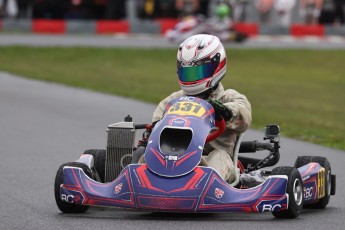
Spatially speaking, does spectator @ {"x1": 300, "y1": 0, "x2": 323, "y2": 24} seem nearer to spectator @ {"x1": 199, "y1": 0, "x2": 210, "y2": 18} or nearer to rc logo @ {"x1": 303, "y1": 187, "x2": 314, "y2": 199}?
spectator @ {"x1": 199, "y1": 0, "x2": 210, "y2": 18}

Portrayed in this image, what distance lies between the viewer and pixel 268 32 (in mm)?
35781

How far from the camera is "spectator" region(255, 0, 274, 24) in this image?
36.1 m

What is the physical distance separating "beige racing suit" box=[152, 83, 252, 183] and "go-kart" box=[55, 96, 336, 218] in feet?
0.35

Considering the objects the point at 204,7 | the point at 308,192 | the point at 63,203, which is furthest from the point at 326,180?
the point at 204,7

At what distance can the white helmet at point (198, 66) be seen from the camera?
7.35 metres

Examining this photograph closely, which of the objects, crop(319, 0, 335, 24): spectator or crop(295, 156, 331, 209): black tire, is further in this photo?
crop(319, 0, 335, 24): spectator

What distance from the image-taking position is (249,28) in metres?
35.8

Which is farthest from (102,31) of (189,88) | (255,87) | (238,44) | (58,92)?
(189,88)

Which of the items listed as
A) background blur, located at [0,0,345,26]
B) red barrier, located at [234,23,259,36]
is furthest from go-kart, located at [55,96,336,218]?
red barrier, located at [234,23,259,36]

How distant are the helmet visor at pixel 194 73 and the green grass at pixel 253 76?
5698 millimetres

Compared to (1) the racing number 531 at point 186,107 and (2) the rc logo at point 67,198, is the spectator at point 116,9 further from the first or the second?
(2) the rc logo at point 67,198

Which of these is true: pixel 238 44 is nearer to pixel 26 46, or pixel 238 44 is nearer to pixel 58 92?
Answer: pixel 26 46

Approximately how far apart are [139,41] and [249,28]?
16.9 ft

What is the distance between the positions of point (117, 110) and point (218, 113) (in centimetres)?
823
